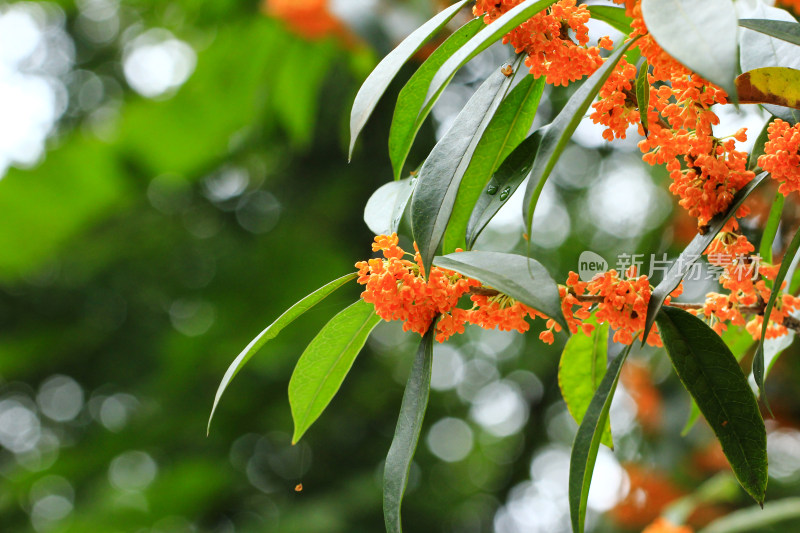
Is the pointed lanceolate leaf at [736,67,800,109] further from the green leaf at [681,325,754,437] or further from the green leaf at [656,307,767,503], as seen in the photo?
the green leaf at [681,325,754,437]

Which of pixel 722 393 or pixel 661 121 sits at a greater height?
pixel 661 121

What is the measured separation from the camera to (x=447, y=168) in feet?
1.56

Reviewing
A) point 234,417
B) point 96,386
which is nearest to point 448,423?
point 234,417

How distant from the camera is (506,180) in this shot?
19.6 inches

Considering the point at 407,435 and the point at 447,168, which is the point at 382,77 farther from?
the point at 407,435

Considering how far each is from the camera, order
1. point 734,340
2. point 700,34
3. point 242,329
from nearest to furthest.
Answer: point 700,34, point 734,340, point 242,329

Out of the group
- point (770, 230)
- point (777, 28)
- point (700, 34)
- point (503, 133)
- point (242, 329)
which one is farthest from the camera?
point (242, 329)

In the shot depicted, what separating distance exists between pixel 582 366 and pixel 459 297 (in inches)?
9.3

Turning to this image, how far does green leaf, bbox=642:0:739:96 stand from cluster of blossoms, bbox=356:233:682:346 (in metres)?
0.19

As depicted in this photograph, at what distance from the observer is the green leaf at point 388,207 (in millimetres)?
551

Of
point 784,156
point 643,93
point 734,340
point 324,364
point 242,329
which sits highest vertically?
point 242,329

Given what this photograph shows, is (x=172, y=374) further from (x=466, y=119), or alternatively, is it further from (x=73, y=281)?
(x=466, y=119)

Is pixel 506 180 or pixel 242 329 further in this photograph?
pixel 242 329

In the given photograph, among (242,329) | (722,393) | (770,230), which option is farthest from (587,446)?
(242,329)
